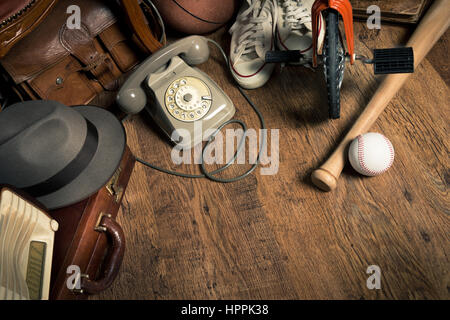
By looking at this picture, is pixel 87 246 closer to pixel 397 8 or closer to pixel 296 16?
pixel 296 16

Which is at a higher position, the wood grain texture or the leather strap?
the leather strap

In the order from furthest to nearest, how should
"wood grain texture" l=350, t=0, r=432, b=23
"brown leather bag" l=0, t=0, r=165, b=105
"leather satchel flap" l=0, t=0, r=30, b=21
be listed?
"wood grain texture" l=350, t=0, r=432, b=23 < "brown leather bag" l=0, t=0, r=165, b=105 < "leather satchel flap" l=0, t=0, r=30, b=21

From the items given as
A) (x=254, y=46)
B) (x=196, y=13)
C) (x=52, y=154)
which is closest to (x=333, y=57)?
(x=254, y=46)

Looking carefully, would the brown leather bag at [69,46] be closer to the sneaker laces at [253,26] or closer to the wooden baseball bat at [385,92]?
the sneaker laces at [253,26]

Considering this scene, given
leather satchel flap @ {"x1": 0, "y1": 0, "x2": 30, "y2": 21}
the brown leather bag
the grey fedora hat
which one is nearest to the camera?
the grey fedora hat

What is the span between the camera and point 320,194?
1015mm

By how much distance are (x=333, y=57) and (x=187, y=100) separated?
0.43 metres

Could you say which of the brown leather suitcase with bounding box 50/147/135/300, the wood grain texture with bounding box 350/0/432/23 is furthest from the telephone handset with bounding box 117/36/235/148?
the wood grain texture with bounding box 350/0/432/23

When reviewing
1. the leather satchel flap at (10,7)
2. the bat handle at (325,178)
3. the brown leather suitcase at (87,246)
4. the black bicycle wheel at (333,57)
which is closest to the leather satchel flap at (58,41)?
the leather satchel flap at (10,7)

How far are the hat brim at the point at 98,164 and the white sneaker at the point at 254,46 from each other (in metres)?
0.43

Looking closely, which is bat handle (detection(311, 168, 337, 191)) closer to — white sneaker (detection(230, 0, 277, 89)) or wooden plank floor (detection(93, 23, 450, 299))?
wooden plank floor (detection(93, 23, 450, 299))

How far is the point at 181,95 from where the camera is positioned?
109 centimetres

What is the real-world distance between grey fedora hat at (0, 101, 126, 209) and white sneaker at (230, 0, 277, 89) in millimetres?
483

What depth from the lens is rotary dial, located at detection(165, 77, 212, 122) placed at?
42.7 inches
